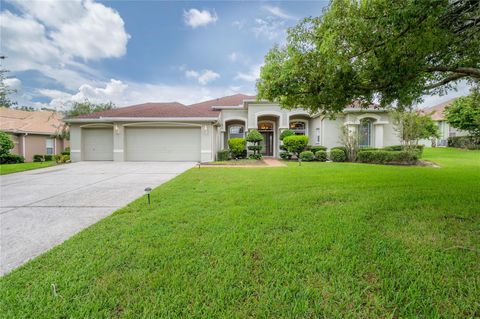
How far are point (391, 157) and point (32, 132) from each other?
27686mm

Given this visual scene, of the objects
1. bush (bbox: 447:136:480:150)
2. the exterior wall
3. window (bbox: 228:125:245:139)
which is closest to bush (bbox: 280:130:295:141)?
window (bbox: 228:125:245:139)

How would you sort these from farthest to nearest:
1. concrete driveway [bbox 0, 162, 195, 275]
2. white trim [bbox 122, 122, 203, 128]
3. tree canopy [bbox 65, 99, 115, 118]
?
tree canopy [bbox 65, 99, 115, 118] < white trim [bbox 122, 122, 203, 128] < concrete driveway [bbox 0, 162, 195, 275]

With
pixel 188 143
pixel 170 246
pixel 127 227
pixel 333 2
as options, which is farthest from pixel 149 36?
pixel 170 246

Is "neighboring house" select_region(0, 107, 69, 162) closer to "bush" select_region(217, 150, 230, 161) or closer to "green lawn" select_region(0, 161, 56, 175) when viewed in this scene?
"green lawn" select_region(0, 161, 56, 175)

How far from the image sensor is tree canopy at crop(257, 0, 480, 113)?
3.33 meters

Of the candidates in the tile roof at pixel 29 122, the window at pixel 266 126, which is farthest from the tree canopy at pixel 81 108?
the window at pixel 266 126

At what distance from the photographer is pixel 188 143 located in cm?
1511

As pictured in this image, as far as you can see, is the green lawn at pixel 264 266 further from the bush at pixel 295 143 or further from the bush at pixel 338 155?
the bush at pixel 295 143

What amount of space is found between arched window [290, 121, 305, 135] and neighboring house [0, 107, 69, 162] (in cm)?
2079

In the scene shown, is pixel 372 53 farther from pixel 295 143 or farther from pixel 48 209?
pixel 295 143

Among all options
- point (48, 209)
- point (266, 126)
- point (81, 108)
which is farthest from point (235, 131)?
point (81, 108)

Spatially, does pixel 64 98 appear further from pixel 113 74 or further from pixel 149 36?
pixel 149 36

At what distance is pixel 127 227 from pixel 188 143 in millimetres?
11900

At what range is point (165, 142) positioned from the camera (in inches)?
593
